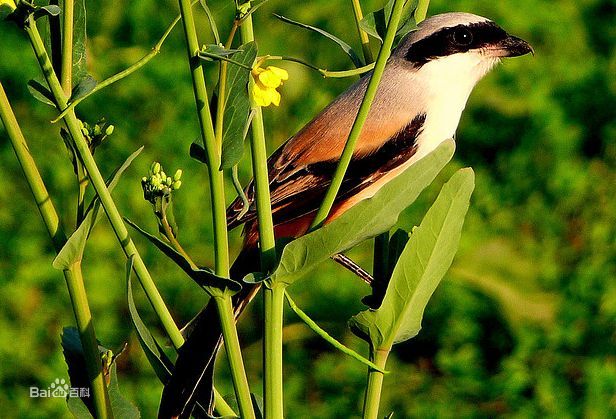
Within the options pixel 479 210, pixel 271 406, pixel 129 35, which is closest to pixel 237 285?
pixel 271 406

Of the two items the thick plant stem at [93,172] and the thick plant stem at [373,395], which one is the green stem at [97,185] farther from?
the thick plant stem at [373,395]

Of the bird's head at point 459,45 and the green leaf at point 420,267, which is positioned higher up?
the green leaf at point 420,267

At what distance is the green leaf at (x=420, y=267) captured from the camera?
130cm

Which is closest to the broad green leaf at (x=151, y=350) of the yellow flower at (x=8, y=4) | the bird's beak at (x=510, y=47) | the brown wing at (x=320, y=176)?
the yellow flower at (x=8, y=4)

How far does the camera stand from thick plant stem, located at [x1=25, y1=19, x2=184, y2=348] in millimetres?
1121

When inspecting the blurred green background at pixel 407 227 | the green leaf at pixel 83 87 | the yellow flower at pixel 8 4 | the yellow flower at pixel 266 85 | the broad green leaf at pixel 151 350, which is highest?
the yellow flower at pixel 8 4

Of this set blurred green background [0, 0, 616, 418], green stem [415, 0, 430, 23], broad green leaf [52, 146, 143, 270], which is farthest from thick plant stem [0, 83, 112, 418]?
blurred green background [0, 0, 616, 418]

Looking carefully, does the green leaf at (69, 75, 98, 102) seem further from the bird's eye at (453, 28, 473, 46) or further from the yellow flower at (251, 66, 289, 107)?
the bird's eye at (453, 28, 473, 46)

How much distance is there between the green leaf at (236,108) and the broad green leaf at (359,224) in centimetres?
12

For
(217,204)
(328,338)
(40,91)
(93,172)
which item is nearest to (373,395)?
(328,338)

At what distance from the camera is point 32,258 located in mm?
3969

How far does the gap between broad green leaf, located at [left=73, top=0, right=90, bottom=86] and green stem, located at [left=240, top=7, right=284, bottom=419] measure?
0.21 m

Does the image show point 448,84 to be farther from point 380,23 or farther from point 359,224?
point 359,224

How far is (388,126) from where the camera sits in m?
2.32
